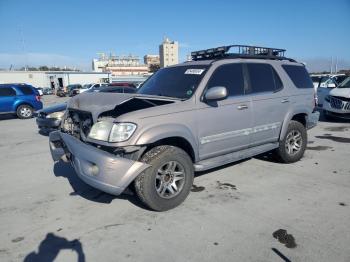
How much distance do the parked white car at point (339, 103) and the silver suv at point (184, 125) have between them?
17.0ft

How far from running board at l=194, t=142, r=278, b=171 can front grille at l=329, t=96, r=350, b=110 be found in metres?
6.12

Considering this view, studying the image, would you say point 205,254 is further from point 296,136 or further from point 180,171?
point 296,136

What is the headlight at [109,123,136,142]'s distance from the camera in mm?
3648

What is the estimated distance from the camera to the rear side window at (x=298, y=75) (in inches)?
235

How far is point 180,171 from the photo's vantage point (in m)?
4.13

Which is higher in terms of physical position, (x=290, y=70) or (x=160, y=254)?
(x=290, y=70)

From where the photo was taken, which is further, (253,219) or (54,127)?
(54,127)

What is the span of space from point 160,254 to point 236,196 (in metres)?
1.74

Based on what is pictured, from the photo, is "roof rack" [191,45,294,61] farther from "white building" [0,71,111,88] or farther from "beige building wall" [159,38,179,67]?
"beige building wall" [159,38,179,67]

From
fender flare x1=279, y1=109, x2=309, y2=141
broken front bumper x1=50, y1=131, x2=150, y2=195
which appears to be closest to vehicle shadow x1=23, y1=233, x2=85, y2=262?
broken front bumper x1=50, y1=131, x2=150, y2=195

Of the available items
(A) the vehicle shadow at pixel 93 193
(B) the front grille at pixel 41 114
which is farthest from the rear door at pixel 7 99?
(A) the vehicle shadow at pixel 93 193

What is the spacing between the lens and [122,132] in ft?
12.0

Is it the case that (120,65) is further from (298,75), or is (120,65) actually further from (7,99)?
(298,75)

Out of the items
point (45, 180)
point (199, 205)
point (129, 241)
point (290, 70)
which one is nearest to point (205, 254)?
point (129, 241)
